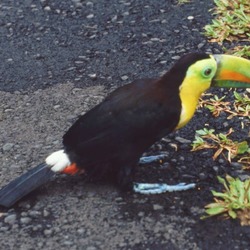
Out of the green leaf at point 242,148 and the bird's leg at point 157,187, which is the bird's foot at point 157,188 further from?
the green leaf at point 242,148

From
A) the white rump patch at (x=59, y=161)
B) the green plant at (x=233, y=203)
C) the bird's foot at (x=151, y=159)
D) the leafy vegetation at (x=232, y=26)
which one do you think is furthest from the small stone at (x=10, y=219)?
the leafy vegetation at (x=232, y=26)

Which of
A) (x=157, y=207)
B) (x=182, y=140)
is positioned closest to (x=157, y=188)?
(x=157, y=207)

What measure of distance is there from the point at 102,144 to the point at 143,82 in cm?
41

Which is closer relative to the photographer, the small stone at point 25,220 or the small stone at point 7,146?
the small stone at point 25,220

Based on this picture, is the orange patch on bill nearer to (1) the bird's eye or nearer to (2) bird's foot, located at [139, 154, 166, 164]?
(1) the bird's eye

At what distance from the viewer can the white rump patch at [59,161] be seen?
365cm

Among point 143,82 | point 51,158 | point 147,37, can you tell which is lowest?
point 147,37

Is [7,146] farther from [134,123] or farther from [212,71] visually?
[212,71]

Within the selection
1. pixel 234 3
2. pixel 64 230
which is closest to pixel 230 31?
pixel 234 3

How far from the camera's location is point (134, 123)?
346 centimetres

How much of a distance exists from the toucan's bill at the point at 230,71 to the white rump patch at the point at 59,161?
0.90m

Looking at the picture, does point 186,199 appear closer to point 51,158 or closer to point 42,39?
point 51,158

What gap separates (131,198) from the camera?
366cm

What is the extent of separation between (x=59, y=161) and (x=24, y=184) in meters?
0.23
